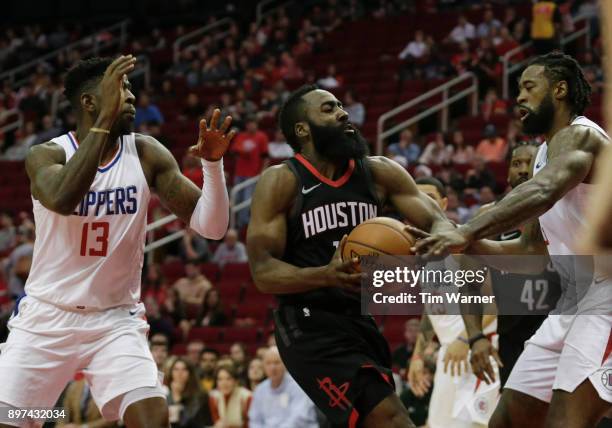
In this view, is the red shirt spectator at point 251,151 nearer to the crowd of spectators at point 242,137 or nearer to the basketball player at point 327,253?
the crowd of spectators at point 242,137

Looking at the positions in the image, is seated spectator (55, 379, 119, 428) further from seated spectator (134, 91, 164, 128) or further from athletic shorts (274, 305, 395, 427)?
seated spectator (134, 91, 164, 128)

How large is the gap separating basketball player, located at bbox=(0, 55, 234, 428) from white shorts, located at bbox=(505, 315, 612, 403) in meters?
1.79

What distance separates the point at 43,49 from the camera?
25891 millimetres

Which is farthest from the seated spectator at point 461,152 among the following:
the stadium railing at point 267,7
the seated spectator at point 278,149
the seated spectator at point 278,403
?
the stadium railing at point 267,7

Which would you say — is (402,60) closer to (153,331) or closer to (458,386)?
(153,331)

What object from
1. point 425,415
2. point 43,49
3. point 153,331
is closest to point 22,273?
point 153,331

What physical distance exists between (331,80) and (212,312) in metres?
7.11

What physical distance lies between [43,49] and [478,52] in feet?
41.0

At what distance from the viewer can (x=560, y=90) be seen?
5.53 m

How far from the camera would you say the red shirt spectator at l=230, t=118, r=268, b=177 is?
648 inches

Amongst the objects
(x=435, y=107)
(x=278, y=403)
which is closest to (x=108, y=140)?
(x=278, y=403)

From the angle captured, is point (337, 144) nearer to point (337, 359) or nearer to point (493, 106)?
point (337, 359)

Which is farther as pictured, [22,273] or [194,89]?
[194,89]

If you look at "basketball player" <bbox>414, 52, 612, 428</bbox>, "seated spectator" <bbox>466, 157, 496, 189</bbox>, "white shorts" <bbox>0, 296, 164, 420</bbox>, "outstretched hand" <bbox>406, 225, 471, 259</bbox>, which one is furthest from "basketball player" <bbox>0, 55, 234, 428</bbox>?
"seated spectator" <bbox>466, 157, 496, 189</bbox>
